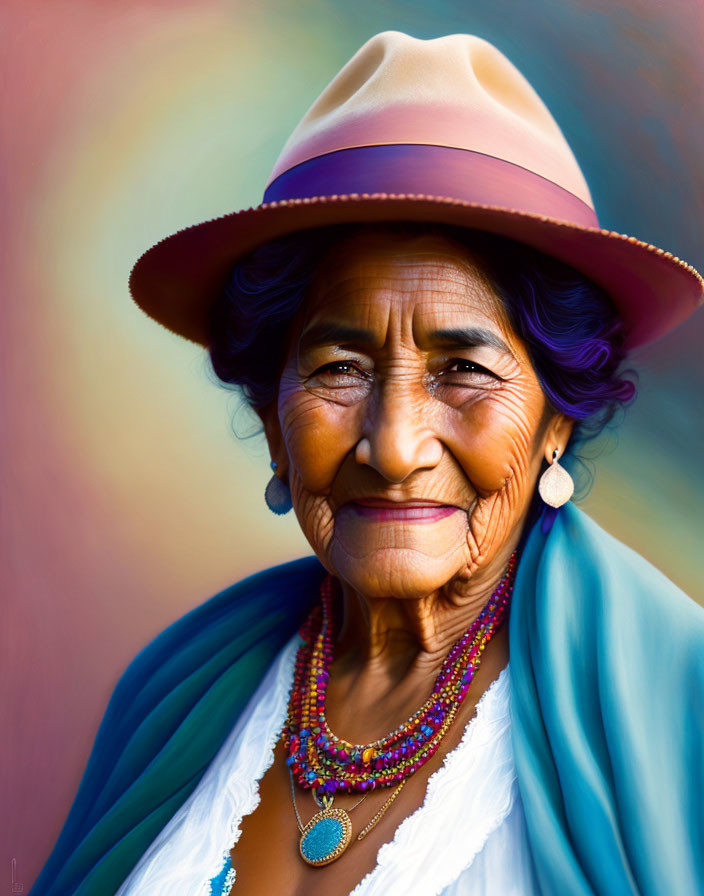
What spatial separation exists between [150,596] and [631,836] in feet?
6.34

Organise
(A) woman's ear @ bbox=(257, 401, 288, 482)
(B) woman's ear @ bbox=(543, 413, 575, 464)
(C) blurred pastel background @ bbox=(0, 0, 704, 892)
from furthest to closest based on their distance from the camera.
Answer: (C) blurred pastel background @ bbox=(0, 0, 704, 892)
(A) woman's ear @ bbox=(257, 401, 288, 482)
(B) woman's ear @ bbox=(543, 413, 575, 464)

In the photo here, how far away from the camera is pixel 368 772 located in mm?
1608

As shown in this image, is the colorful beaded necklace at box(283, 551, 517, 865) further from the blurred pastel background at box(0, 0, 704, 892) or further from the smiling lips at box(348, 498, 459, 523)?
the blurred pastel background at box(0, 0, 704, 892)

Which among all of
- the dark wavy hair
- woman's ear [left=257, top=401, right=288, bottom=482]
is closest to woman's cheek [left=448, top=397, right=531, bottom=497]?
the dark wavy hair

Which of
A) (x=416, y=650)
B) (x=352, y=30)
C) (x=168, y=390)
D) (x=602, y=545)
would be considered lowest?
(x=416, y=650)

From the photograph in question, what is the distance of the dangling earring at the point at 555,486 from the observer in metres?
1.63

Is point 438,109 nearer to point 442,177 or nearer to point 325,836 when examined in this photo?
point 442,177

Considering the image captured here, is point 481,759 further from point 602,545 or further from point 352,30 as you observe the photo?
point 352,30

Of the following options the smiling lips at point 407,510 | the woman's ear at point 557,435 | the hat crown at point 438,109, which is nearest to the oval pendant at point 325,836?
the smiling lips at point 407,510

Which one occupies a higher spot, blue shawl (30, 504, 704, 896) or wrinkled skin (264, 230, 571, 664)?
wrinkled skin (264, 230, 571, 664)

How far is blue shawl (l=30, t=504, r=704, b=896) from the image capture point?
124cm

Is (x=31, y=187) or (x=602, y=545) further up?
(x=31, y=187)

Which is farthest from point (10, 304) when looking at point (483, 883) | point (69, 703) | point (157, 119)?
point (483, 883)

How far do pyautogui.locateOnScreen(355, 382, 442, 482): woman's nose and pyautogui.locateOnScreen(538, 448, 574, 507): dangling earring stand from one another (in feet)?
0.76
